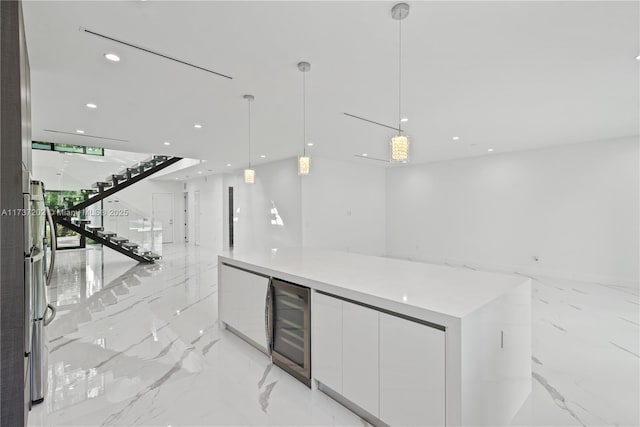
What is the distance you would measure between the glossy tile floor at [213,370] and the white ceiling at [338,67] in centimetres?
280

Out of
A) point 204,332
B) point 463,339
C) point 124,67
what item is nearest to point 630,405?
point 463,339

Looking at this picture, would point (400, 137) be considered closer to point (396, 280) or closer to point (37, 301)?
point (396, 280)

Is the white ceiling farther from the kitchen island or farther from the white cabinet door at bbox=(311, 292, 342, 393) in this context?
the white cabinet door at bbox=(311, 292, 342, 393)

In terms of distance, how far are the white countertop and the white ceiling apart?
190 centimetres

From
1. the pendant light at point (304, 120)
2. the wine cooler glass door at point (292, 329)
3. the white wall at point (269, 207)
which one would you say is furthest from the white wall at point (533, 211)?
the wine cooler glass door at point (292, 329)

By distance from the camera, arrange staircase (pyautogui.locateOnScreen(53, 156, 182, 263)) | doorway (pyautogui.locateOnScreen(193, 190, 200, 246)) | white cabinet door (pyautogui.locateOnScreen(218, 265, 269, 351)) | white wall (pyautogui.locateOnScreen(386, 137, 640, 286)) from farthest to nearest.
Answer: doorway (pyautogui.locateOnScreen(193, 190, 200, 246)) → staircase (pyautogui.locateOnScreen(53, 156, 182, 263)) → white wall (pyautogui.locateOnScreen(386, 137, 640, 286)) → white cabinet door (pyautogui.locateOnScreen(218, 265, 269, 351))

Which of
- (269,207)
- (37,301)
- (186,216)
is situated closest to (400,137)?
(37,301)

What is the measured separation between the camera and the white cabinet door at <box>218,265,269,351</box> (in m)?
2.79

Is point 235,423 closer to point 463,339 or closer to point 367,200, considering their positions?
point 463,339

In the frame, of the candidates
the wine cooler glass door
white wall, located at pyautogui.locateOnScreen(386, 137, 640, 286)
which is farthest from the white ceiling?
the wine cooler glass door

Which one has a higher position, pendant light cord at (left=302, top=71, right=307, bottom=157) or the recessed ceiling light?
pendant light cord at (left=302, top=71, right=307, bottom=157)

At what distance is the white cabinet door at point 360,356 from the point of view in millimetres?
1793

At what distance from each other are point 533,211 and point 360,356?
21.7 ft

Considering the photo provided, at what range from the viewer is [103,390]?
231cm
